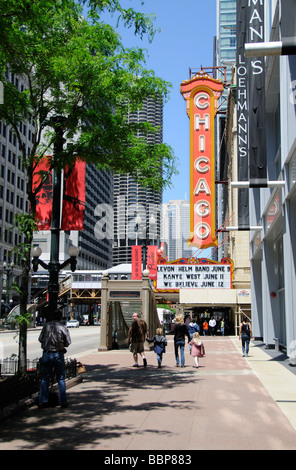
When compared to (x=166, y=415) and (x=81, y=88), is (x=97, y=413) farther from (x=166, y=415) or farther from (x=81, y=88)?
(x=81, y=88)

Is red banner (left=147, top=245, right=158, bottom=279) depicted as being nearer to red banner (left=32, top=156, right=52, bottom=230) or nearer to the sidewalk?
the sidewalk

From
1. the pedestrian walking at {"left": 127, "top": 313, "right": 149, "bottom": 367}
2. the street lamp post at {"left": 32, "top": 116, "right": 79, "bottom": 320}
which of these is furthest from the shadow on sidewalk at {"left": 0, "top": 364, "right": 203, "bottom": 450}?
the street lamp post at {"left": 32, "top": 116, "right": 79, "bottom": 320}

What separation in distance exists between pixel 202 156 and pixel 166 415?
34.5m

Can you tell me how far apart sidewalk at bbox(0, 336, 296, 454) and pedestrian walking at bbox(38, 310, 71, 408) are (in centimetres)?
28

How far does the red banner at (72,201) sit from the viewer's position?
13602mm

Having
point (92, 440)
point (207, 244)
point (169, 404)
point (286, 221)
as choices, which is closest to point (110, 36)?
point (286, 221)

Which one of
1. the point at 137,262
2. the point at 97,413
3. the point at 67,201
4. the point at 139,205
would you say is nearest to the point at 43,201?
the point at 67,201

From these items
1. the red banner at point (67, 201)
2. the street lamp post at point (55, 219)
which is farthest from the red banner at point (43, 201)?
the street lamp post at point (55, 219)

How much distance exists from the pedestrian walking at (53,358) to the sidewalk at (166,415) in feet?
0.93

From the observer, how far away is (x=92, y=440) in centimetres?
702

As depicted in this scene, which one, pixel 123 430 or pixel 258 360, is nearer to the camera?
pixel 123 430

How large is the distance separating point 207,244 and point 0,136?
4310 cm

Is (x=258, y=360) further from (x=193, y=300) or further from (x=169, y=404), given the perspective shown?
(x=193, y=300)

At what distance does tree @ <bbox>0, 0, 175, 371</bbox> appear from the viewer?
39.8 ft
